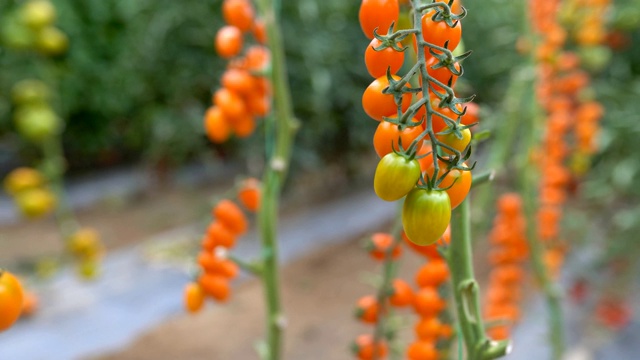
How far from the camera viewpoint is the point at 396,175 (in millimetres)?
222

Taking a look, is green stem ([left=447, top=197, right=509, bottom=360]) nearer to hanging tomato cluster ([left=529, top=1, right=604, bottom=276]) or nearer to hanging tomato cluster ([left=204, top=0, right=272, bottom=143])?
hanging tomato cluster ([left=204, top=0, right=272, bottom=143])

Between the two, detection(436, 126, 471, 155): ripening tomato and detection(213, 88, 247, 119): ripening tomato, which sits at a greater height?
detection(213, 88, 247, 119): ripening tomato

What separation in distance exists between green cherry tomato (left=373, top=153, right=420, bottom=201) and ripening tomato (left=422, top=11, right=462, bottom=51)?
0.18 ft

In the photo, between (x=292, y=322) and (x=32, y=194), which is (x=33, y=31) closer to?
(x=32, y=194)

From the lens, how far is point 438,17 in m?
0.23

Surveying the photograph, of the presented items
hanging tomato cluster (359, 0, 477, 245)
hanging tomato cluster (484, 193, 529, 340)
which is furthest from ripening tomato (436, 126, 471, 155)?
hanging tomato cluster (484, 193, 529, 340)

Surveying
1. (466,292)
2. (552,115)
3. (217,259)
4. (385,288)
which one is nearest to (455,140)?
(466,292)

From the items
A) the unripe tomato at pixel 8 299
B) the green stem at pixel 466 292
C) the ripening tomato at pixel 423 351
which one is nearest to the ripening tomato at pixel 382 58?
the green stem at pixel 466 292

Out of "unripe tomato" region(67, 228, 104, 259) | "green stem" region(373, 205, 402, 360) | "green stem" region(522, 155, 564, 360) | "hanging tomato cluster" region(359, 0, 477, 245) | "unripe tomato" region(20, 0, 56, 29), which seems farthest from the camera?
"unripe tomato" region(67, 228, 104, 259)

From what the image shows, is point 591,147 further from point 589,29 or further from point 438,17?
point 438,17

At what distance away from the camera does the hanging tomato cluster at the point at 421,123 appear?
22cm

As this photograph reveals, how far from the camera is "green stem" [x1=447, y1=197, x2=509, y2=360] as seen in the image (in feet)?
1.01

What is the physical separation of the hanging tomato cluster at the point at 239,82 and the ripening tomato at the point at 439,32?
0.34 metres

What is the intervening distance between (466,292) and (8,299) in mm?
239
